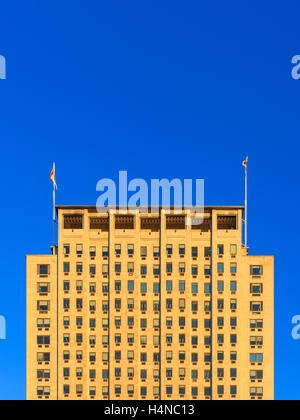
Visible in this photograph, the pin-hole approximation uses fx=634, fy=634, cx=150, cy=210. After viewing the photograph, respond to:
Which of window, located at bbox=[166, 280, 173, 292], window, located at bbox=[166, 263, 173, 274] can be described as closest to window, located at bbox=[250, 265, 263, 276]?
window, located at bbox=[166, 263, 173, 274]

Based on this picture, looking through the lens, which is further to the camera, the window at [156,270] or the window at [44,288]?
the window at [156,270]

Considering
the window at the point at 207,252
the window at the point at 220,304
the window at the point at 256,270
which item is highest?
the window at the point at 207,252

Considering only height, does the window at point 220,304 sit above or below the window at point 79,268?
below

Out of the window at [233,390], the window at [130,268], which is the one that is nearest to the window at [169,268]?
the window at [130,268]

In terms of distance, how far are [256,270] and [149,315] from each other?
17.9 metres

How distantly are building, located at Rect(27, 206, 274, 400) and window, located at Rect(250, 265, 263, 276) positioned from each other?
159mm

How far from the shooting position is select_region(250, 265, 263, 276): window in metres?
98.0

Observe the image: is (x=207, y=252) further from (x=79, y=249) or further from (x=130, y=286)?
(x=79, y=249)

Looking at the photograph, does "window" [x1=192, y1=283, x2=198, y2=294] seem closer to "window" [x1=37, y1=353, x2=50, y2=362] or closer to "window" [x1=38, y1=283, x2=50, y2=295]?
"window" [x1=38, y1=283, x2=50, y2=295]

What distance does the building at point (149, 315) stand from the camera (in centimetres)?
9606

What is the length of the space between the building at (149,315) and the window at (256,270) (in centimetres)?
16

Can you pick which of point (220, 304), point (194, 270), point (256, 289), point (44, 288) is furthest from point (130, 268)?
point (256, 289)

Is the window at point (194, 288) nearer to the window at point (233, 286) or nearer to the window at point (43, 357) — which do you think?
the window at point (233, 286)

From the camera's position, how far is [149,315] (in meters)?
97.6
